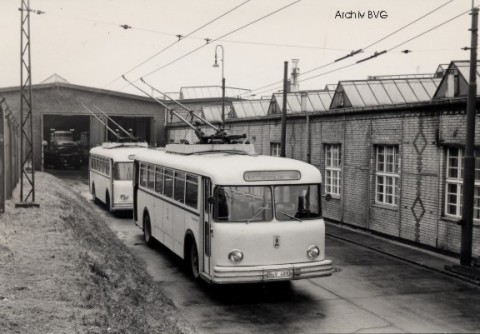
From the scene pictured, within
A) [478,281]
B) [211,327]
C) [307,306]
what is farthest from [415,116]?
[211,327]

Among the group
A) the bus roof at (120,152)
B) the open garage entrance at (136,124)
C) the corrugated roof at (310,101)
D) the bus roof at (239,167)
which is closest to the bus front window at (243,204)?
the bus roof at (239,167)

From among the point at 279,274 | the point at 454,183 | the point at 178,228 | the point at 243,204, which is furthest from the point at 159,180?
the point at 454,183

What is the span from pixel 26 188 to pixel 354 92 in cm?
1348

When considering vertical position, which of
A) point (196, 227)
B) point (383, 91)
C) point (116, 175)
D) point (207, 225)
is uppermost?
point (383, 91)

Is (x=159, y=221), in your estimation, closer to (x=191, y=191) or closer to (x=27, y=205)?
(x=191, y=191)

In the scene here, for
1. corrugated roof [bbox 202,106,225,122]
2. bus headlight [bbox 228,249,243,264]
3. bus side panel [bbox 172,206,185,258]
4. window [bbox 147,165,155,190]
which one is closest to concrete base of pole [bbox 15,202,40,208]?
window [bbox 147,165,155,190]

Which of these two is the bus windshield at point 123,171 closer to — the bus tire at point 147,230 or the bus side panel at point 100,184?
the bus side panel at point 100,184

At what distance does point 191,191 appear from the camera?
11445mm

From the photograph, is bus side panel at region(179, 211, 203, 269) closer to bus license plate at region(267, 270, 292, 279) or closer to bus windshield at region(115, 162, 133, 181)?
bus license plate at region(267, 270, 292, 279)

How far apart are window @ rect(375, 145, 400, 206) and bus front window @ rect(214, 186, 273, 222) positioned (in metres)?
7.83

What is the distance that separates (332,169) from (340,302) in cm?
1102

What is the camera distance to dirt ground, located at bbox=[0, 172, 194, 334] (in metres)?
7.30

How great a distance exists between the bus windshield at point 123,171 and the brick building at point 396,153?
667 cm

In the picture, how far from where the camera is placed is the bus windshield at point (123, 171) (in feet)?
69.8
